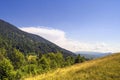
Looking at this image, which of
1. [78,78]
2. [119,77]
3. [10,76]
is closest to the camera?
[119,77]

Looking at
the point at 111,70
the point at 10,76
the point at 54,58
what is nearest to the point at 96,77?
the point at 111,70

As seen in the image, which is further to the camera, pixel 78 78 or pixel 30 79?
pixel 30 79

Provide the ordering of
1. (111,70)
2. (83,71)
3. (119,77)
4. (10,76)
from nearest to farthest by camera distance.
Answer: (119,77) < (111,70) < (83,71) < (10,76)

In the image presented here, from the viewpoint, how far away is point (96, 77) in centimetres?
1739

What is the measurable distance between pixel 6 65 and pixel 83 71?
4822cm

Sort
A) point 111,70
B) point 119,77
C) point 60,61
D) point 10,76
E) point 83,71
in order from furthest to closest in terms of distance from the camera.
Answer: point 60,61, point 10,76, point 83,71, point 111,70, point 119,77

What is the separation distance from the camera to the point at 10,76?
61.2 metres

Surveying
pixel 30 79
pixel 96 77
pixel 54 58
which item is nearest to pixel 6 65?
pixel 30 79

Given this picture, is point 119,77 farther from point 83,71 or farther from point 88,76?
point 83,71

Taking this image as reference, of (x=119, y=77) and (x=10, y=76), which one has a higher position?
(x=119, y=77)

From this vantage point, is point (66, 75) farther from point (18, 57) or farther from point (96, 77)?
point (18, 57)

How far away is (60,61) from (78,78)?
5483 inches

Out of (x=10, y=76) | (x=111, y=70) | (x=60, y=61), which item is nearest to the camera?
(x=111, y=70)

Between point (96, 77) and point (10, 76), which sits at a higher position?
point (96, 77)
